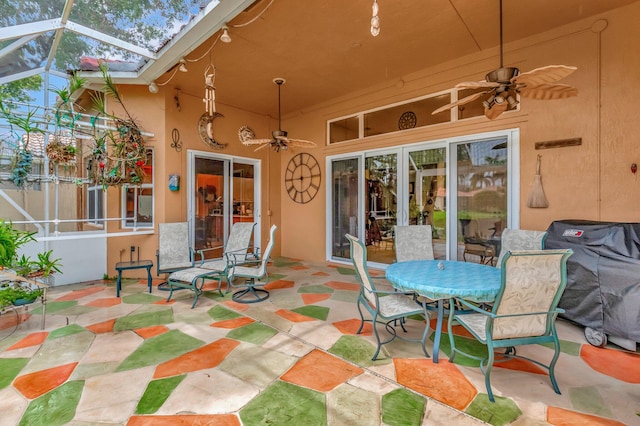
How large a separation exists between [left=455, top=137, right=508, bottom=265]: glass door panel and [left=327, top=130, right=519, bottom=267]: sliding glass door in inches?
0.5

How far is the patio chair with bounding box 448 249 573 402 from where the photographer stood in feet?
6.23

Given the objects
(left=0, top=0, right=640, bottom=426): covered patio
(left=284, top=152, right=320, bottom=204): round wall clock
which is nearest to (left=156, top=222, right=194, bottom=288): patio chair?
(left=0, top=0, right=640, bottom=426): covered patio

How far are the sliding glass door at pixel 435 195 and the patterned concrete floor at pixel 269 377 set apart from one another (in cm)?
171

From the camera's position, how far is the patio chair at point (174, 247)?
4938 millimetres

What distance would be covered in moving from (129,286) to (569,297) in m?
6.10

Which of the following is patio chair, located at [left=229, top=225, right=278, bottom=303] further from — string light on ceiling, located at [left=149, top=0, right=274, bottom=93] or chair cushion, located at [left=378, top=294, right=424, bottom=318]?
string light on ceiling, located at [left=149, top=0, right=274, bottom=93]

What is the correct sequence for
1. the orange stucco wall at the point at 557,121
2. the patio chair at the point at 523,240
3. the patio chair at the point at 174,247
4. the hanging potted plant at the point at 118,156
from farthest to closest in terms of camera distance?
the patio chair at the point at 174,247, the hanging potted plant at the point at 118,156, the orange stucco wall at the point at 557,121, the patio chair at the point at 523,240

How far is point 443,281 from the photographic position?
2.49 m

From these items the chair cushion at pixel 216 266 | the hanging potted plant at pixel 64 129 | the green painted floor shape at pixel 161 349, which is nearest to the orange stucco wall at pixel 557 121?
the hanging potted plant at pixel 64 129

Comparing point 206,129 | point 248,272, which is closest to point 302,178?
point 206,129

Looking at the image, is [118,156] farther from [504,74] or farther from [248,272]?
[504,74]

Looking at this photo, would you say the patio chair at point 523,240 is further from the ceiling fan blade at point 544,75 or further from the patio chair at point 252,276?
the patio chair at point 252,276

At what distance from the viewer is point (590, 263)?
289 centimetres

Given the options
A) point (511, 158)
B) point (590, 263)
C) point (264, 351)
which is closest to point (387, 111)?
point (511, 158)
